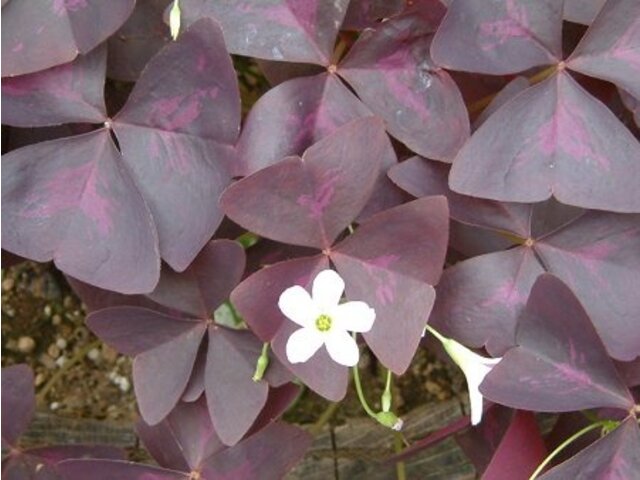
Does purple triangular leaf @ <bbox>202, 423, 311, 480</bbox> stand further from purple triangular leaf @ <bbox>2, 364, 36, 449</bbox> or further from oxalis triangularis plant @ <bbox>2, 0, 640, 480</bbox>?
purple triangular leaf @ <bbox>2, 364, 36, 449</bbox>

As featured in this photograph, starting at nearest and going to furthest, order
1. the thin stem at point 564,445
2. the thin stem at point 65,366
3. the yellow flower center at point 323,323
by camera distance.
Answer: the yellow flower center at point 323,323
the thin stem at point 564,445
the thin stem at point 65,366

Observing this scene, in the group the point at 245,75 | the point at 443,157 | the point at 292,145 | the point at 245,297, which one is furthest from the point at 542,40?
the point at 245,75

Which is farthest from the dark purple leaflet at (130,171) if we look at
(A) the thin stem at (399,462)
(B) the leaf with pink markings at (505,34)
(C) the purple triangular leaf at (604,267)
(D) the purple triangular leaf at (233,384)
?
(A) the thin stem at (399,462)

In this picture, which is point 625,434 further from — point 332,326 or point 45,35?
point 45,35

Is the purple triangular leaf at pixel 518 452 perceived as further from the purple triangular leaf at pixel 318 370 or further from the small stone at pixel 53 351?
the small stone at pixel 53 351

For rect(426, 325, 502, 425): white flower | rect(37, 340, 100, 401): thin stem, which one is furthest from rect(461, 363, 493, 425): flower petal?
rect(37, 340, 100, 401): thin stem

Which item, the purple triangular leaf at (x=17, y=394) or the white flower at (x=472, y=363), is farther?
the purple triangular leaf at (x=17, y=394)
